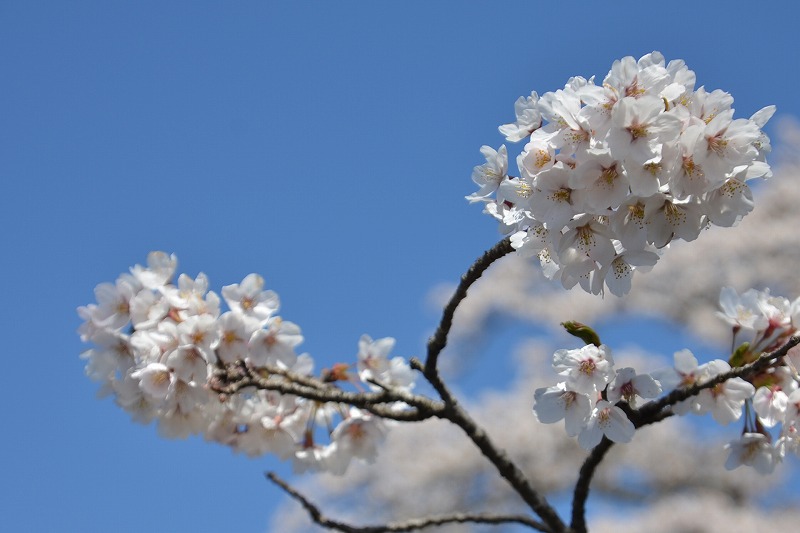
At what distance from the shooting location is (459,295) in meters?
1.59

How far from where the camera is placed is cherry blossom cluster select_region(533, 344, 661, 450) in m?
1.51

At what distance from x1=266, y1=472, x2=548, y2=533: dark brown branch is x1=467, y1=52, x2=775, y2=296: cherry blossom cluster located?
752 millimetres

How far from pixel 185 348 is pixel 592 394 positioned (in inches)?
40.3

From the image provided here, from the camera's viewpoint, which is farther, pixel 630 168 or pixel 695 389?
pixel 695 389

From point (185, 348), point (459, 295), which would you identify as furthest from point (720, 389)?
point (185, 348)

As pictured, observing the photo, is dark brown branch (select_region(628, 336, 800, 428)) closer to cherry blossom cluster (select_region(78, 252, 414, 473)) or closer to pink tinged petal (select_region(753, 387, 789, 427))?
pink tinged petal (select_region(753, 387, 789, 427))

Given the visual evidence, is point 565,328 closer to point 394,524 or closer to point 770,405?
point 770,405

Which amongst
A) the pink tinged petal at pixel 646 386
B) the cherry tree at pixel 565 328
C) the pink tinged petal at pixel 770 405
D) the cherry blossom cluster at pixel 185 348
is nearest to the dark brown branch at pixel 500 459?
the cherry tree at pixel 565 328

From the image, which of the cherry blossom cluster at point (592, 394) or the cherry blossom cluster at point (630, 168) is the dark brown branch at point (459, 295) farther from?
the cherry blossom cluster at point (592, 394)

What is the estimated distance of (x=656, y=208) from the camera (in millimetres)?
1317

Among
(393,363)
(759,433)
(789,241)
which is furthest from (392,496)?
(759,433)

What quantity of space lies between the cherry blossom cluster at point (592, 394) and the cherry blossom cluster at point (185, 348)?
0.49 meters

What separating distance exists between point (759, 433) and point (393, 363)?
109 cm

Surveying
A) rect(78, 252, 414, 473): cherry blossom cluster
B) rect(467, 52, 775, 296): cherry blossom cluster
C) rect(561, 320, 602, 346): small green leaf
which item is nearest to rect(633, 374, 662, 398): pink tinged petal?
rect(561, 320, 602, 346): small green leaf
